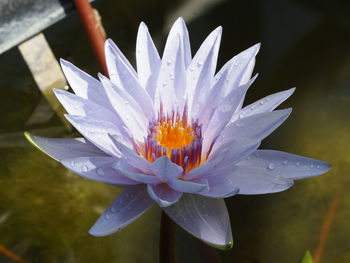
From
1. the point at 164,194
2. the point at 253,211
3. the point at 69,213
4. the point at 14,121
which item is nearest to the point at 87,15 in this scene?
the point at 14,121

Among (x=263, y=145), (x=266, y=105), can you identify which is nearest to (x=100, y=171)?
(x=266, y=105)

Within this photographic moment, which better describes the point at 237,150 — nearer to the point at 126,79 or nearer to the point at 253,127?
the point at 253,127

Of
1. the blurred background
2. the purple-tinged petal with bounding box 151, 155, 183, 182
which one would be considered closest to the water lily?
the purple-tinged petal with bounding box 151, 155, 183, 182

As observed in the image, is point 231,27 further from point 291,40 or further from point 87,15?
point 87,15

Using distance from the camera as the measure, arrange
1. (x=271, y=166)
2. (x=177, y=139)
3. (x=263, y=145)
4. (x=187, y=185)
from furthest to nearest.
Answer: (x=263, y=145)
(x=177, y=139)
(x=271, y=166)
(x=187, y=185)

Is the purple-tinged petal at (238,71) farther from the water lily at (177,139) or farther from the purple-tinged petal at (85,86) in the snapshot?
the purple-tinged petal at (85,86)

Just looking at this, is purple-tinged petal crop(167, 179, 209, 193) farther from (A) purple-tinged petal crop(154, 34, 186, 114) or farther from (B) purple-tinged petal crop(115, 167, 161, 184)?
(A) purple-tinged petal crop(154, 34, 186, 114)
